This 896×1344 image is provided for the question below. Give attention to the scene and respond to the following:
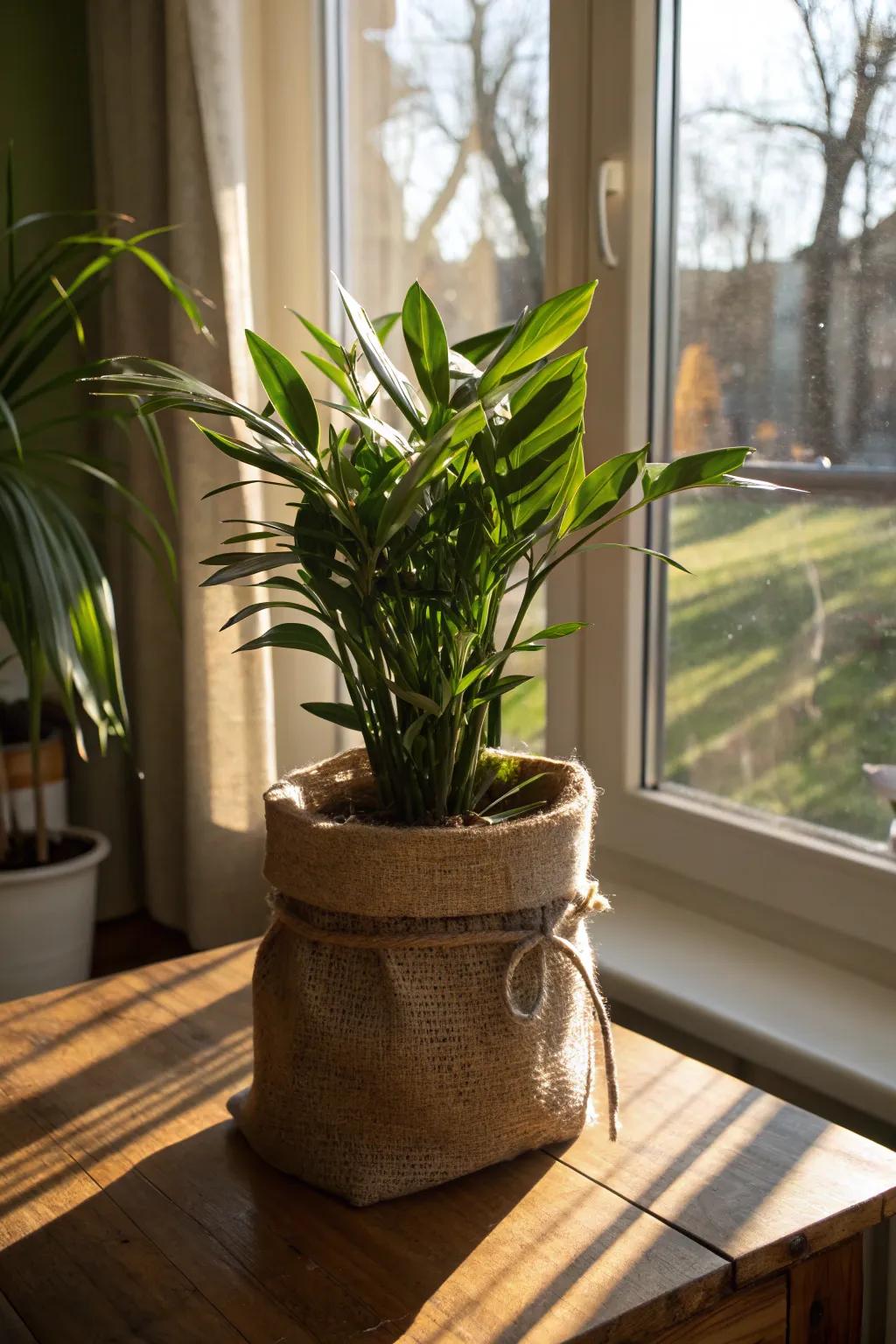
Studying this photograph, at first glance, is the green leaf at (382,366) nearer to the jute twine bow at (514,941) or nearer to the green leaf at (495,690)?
the green leaf at (495,690)

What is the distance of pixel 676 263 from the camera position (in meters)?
1.55

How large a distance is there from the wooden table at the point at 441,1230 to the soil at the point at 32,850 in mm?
906

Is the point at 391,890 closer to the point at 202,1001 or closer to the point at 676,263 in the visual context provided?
the point at 202,1001

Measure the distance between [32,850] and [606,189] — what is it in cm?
127

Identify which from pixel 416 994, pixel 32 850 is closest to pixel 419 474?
pixel 416 994

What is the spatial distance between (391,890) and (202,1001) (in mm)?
457

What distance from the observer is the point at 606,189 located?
1552mm

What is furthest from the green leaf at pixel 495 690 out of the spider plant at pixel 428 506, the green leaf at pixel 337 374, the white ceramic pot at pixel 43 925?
the white ceramic pot at pixel 43 925

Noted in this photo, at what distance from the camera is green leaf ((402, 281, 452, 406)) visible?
0.80 m

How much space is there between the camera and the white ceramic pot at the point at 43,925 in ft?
6.02

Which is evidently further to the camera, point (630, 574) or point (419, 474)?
point (630, 574)

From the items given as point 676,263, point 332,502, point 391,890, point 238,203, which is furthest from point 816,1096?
point 238,203

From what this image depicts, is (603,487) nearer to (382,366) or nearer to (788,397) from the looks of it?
(382,366)

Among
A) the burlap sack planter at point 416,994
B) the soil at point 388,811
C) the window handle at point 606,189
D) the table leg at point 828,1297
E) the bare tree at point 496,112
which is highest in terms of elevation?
the bare tree at point 496,112
